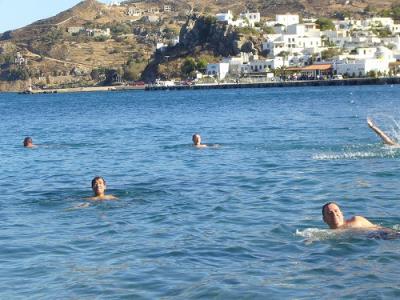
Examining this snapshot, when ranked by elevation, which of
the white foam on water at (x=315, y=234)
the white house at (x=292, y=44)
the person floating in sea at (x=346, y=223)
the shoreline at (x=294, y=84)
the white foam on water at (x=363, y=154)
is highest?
the white house at (x=292, y=44)

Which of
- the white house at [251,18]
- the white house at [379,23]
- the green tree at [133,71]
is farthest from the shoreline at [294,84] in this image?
the white house at [379,23]

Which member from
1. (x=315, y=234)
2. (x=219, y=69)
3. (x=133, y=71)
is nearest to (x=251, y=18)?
(x=133, y=71)

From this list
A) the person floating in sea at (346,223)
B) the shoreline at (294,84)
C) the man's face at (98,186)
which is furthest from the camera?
the shoreline at (294,84)

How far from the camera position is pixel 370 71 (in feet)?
429

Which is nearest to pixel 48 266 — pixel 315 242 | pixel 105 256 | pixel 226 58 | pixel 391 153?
pixel 105 256

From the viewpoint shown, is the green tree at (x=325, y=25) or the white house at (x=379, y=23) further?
the white house at (x=379, y=23)

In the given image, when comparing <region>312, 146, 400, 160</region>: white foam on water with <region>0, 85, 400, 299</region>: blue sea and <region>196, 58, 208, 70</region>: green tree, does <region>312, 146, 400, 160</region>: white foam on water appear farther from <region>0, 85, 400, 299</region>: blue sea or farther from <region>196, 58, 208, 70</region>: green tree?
<region>196, 58, 208, 70</region>: green tree

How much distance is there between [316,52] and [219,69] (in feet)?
67.7

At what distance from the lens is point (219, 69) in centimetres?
15538

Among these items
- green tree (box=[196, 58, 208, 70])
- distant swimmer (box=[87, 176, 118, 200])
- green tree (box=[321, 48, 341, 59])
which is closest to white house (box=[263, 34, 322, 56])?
green tree (box=[321, 48, 341, 59])

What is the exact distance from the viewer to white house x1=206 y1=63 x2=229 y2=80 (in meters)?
155

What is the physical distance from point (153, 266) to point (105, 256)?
1051 mm

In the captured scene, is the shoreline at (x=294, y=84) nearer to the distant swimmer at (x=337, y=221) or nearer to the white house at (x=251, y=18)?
the white house at (x=251, y=18)

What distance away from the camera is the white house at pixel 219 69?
510ft
